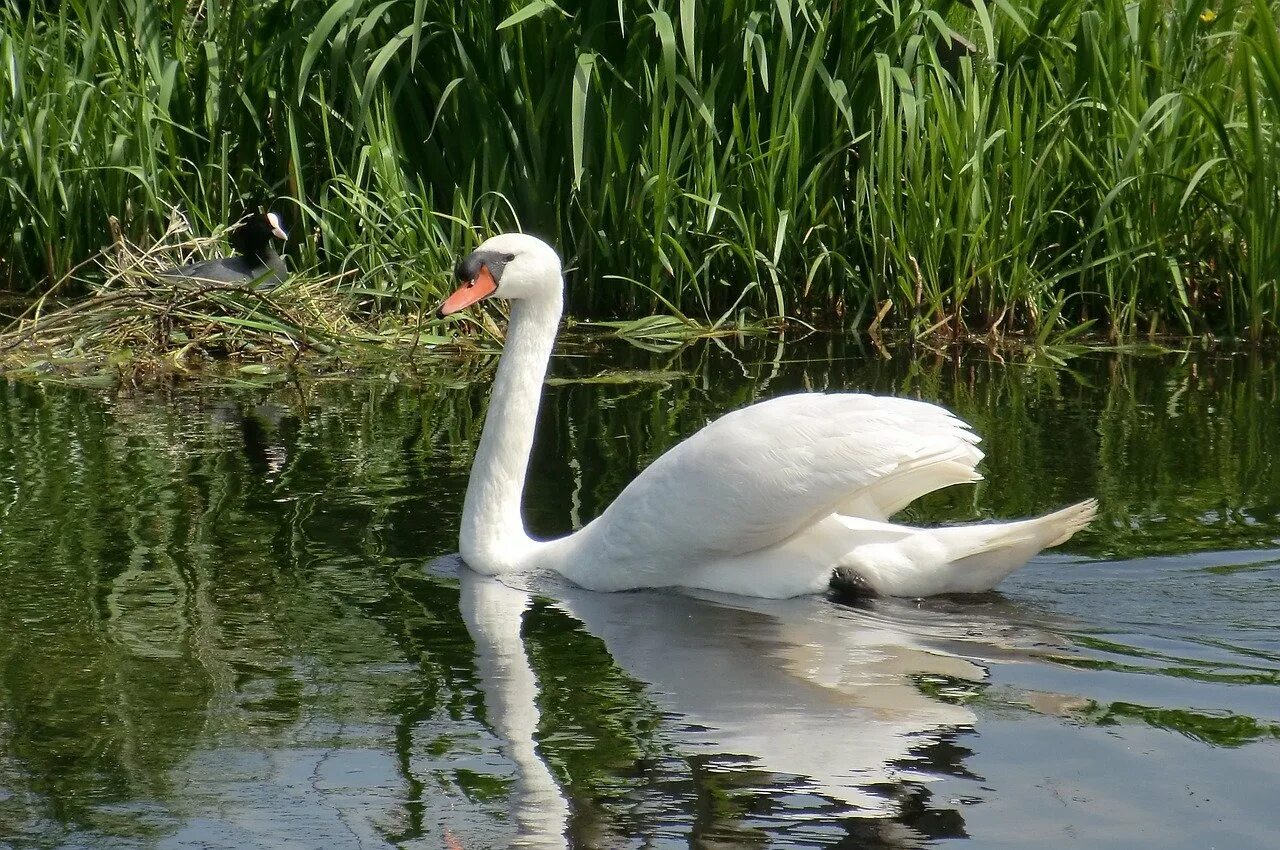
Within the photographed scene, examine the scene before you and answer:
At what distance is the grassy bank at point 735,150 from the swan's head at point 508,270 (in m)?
2.69

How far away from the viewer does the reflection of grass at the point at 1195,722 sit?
3350 millimetres

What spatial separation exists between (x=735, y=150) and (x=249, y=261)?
7.35ft

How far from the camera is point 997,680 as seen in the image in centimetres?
374

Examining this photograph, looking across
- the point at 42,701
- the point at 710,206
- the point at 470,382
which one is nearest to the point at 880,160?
the point at 710,206

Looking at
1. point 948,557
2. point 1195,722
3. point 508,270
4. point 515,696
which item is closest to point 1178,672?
point 1195,722

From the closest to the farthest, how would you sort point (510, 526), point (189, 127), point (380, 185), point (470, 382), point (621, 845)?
point (621, 845), point (510, 526), point (470, 382), point (380, 185), point (189, 127)

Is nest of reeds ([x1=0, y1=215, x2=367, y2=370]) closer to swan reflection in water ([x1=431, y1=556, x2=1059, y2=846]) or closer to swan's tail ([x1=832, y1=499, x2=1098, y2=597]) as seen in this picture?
swan reflection in water ([x1=431, y1=556, x2=1059, y2=846])

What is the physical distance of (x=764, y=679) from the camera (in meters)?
3.76

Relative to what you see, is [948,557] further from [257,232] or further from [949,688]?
[257,232]

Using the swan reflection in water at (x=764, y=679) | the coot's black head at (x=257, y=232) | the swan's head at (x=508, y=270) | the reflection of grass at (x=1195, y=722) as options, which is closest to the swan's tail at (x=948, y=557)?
the swan reflection in water at (x=764, y=679)

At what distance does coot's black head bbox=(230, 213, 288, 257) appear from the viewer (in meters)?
8.27

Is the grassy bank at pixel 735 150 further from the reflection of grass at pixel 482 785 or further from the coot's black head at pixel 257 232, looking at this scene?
the reflection of grass at pixel 482 785

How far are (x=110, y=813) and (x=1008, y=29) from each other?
6.03 meters

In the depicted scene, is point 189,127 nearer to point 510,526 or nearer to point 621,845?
point 510,526
